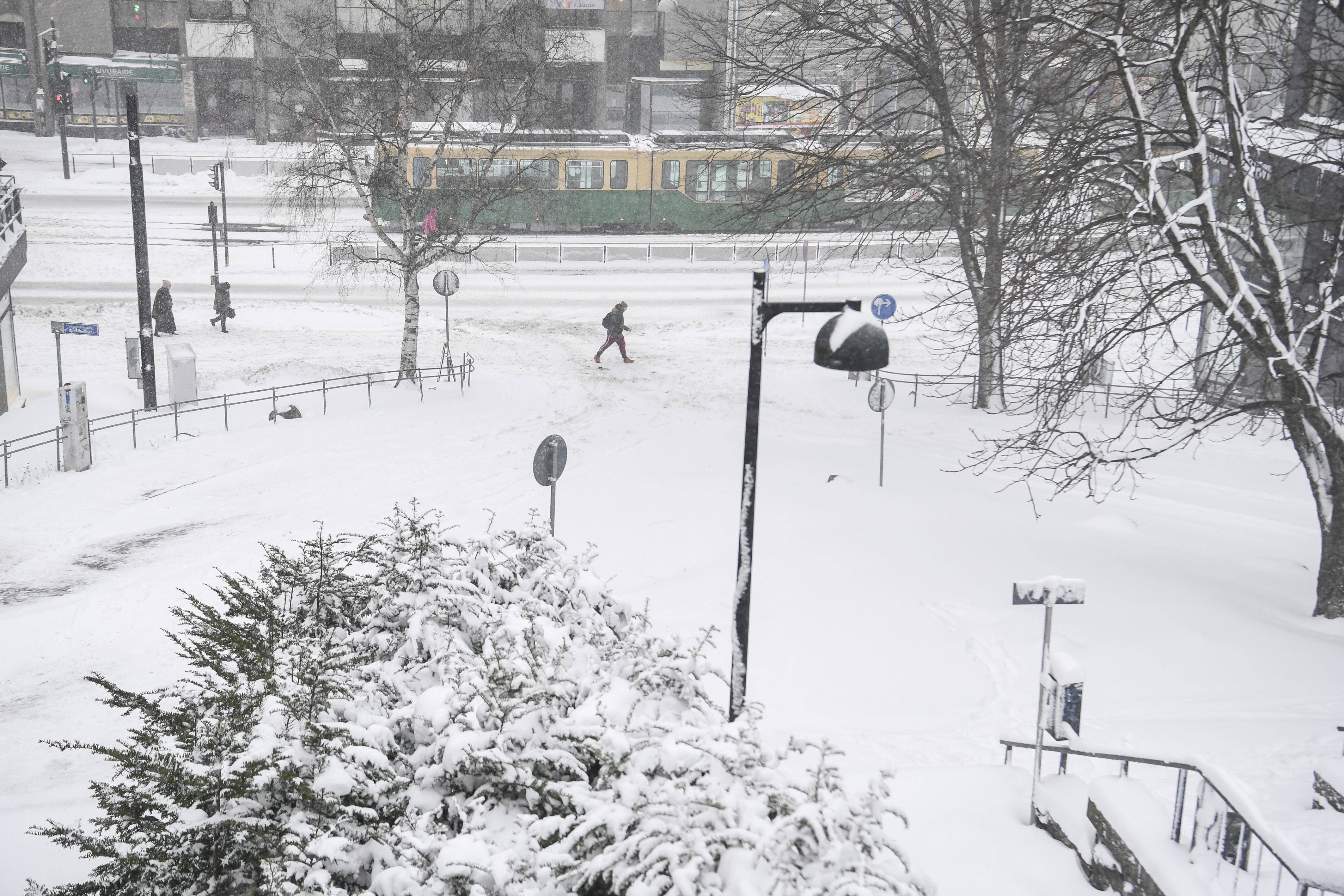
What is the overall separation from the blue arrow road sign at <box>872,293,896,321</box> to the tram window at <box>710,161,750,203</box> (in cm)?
1411

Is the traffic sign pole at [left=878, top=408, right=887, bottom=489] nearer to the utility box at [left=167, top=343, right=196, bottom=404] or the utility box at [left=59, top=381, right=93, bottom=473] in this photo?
the utility box at [left=59, top=381, right=93, bottom=473]

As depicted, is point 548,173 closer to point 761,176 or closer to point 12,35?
point 761,176

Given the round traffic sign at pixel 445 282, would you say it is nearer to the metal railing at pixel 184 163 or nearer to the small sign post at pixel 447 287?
the small sign post at pixel 447 287

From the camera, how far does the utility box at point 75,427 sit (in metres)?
15.2

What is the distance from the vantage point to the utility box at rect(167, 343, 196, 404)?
61.3 ft

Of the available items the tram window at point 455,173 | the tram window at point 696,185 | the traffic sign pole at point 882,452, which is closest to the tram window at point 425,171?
the tram window at point 455,173

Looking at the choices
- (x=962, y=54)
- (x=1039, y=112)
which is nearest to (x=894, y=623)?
(x=1039, y=112)

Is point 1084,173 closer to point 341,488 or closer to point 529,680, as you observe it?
point 529,680

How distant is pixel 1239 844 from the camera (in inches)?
203

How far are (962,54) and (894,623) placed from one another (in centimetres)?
1036

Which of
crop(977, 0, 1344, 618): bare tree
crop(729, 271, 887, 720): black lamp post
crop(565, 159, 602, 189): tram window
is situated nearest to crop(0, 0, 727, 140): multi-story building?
crop(565, 159, 602, 189): tram window

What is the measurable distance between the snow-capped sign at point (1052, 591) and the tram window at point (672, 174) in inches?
1309

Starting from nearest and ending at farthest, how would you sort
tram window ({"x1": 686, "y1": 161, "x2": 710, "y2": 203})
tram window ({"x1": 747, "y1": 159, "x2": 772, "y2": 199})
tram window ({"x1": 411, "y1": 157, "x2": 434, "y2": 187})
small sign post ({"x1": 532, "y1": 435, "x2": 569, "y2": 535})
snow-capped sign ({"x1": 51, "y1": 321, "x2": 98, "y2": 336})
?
small sign post ({"x1": 532, "y1": 435, "x2": 569, "y2": 535}) → snow-capped sign ({"x1": 51, "y1": 321, "x2": 98, "y2": 336}) → tram window ({"x1": 411, "y1": 157, "x2": 434, "y2": 187}) → tram window ({"x1": 747, "y1": 159, "x2": 772, "y2": 199}) → tram window ({"x1": 686, "y1": 161, "x2": 710, "y2": 203})

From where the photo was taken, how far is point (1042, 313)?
10.6 m
